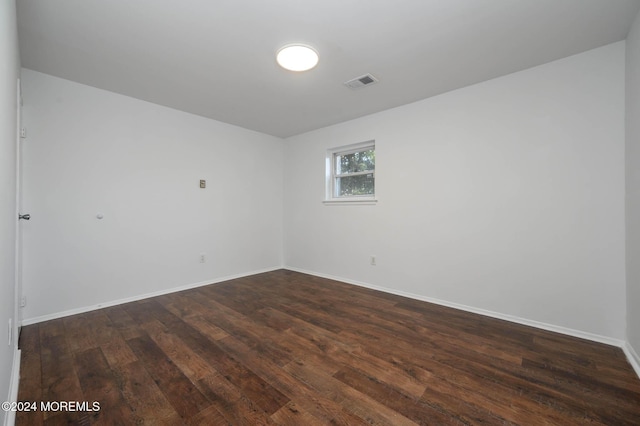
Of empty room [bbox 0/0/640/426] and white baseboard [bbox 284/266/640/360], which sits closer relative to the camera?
empty room [bbox 0/0/640/426]

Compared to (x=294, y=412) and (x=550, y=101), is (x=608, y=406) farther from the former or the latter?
(x=550, y=101)

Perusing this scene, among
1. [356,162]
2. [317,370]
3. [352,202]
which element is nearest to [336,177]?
[356,162]

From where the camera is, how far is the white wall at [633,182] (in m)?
1.80

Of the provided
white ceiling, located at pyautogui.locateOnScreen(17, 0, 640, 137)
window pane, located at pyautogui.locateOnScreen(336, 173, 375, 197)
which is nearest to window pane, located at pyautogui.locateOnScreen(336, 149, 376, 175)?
window pane, located at pyautogui.locateOnScreen(336, 173, 375, 197)

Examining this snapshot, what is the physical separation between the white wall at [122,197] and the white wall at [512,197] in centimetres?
207

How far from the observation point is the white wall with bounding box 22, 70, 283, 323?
2.51 meters

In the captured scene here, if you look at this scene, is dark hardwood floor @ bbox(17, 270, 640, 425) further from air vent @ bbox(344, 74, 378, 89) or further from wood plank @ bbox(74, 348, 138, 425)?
air vent @ bbox(344, 74, 378, 89)

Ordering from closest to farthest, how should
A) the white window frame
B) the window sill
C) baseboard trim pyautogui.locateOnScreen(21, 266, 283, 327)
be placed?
baseboard trim pyautogui.locateOnScreen(21, 266, 283, 327) < the window sill < the white window frame

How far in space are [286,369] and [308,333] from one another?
0.53m

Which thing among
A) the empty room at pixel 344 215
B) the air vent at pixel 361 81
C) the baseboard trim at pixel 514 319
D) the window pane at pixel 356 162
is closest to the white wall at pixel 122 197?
the empty room at pixel 344 215

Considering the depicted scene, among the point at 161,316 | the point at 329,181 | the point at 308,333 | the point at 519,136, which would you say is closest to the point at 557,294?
the point at 519,136

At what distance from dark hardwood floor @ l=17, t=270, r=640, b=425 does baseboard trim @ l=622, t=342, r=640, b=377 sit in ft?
0.16

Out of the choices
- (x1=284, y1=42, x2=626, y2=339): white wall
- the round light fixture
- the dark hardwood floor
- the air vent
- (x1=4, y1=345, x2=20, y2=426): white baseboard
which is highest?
the air vent

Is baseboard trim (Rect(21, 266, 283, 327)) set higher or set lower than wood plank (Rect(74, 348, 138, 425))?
higher
